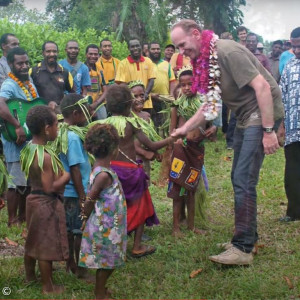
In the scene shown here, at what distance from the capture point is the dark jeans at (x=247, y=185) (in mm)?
4680

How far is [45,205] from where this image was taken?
4.10m

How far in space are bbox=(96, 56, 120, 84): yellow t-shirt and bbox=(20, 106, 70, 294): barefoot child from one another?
18.9ft

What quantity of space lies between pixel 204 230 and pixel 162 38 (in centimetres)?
1090

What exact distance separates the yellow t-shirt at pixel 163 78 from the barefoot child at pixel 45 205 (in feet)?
20.8

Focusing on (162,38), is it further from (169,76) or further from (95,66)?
(95,66)

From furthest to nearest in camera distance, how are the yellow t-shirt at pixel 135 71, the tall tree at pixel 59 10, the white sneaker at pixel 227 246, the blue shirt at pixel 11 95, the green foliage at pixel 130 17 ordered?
the tall tree at pixel 59 10 → the green foliage at pixel 130 17 → the yellow t-shirt at pixel 135 71 → the blue shirt at pixel 11 95 → the white sneaker at pixel 227 246

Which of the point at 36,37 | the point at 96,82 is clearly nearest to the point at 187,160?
the point at 96,82

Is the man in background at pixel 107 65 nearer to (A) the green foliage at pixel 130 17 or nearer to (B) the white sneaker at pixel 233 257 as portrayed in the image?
(A) the green foliage at pixel 130 17

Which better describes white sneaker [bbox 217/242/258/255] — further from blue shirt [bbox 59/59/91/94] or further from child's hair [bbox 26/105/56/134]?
blue shirt [bbox 59/59/91/94]

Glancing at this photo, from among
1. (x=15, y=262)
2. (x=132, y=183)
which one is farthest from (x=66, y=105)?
(x=15, y=262)

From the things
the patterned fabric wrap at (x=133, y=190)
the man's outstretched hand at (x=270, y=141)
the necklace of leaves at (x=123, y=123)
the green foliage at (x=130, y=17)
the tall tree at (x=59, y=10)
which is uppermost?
the tall tree at (x=59, y=10)

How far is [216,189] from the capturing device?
7.93 metres

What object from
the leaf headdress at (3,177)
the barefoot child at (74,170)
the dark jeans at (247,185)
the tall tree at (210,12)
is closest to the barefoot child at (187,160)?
the dark jeans at (247,185)

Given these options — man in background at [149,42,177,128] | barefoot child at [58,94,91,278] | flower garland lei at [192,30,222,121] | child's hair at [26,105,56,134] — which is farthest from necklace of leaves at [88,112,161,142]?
man in background at [149,42,177,128]
